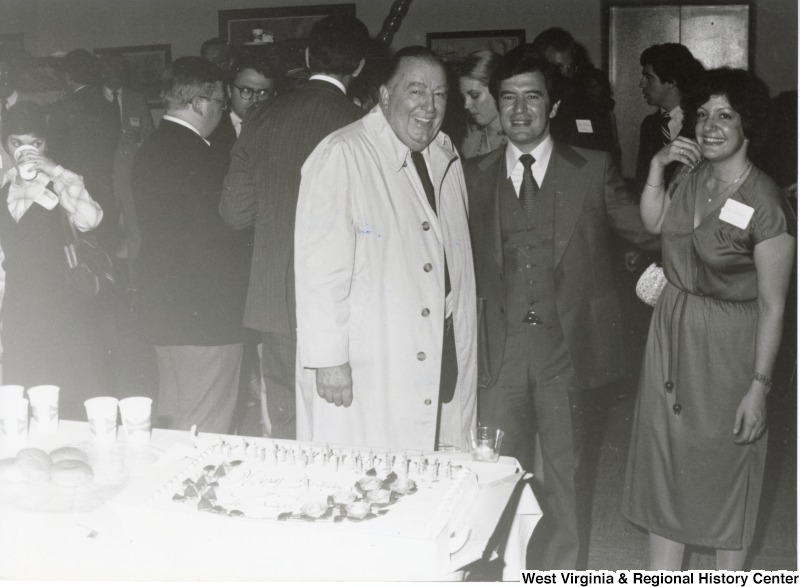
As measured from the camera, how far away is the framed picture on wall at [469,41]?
15.0ft

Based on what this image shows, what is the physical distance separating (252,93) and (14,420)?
221 cm

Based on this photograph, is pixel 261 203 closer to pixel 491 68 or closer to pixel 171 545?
pixel 491 68

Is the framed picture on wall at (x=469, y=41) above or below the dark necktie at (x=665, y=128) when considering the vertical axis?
above

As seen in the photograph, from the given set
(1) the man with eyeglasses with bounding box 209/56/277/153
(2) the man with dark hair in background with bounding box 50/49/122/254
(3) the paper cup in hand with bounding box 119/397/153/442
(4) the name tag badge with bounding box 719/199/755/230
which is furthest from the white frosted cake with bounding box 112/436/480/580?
(1) the man with eyeglasses with bounding box 209/56/277/153

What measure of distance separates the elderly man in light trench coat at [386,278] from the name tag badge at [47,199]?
1.10 metres

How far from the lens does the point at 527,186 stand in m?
2.31

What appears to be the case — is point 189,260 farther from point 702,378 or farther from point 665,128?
point 665,128

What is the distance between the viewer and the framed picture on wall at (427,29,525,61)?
180 inches

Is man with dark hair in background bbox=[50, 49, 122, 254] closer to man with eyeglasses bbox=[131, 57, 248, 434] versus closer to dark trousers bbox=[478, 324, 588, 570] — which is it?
man with eyeglasses bbox=[131, 57, 248, 434]

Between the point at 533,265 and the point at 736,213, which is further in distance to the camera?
the point at 533,265

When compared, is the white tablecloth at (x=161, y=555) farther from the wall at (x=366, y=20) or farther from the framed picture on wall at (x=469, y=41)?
the framed picture on wall at (x=469, y=41)

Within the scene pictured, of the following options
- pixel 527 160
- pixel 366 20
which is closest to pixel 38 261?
pixel 527 160

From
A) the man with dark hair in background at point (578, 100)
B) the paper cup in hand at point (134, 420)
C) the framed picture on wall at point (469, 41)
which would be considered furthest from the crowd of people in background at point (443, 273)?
the framed picture on wall at point (469, 41)

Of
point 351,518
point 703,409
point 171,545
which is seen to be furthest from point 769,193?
point 171,545
